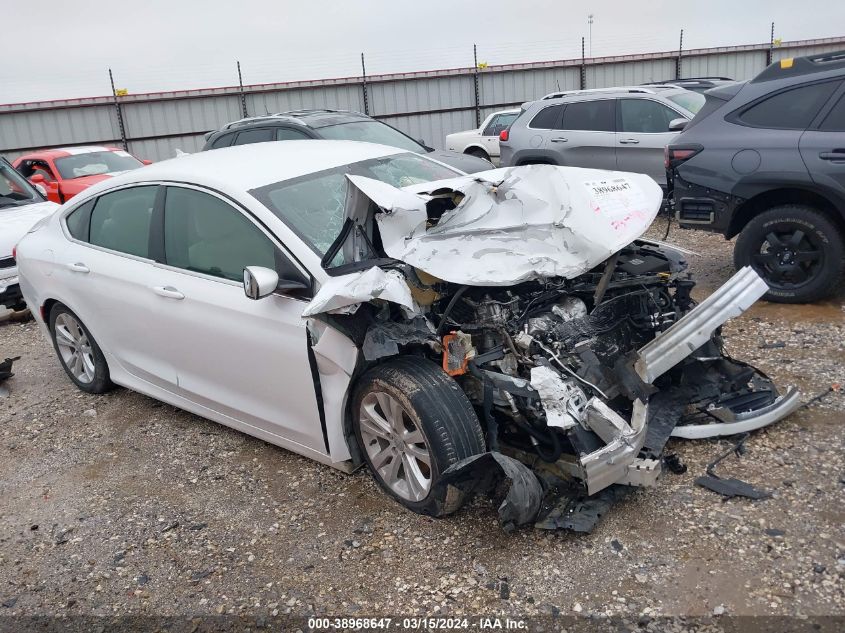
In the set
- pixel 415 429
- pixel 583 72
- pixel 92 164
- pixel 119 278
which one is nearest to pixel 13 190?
pixel 92 164

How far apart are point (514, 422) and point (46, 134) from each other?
17.2 m

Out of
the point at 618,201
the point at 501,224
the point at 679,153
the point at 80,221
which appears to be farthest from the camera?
the point at 679,153

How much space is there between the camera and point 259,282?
10.8 ft

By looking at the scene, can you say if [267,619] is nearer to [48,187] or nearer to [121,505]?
[121,505]

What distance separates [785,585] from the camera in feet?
8.83

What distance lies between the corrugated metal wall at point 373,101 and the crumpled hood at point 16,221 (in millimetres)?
10035

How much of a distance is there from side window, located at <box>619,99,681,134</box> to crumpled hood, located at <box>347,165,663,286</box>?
5.96 metres

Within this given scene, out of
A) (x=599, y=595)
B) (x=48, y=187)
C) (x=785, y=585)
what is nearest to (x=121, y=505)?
(x=599, y=595)

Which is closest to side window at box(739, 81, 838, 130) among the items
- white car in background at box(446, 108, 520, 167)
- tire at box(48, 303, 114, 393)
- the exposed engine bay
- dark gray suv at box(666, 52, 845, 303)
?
dark gray suv at box(666, 52, 845, 303)

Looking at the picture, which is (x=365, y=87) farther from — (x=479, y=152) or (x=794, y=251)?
(x=794, y=251)

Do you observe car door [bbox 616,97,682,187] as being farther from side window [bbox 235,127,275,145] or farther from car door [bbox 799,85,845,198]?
side window [bbox 235,127,275,145]

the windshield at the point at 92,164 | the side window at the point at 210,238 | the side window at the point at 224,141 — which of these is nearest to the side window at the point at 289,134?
the side window at the point at 224,141

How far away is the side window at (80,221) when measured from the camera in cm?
480

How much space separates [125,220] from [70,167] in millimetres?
8294
